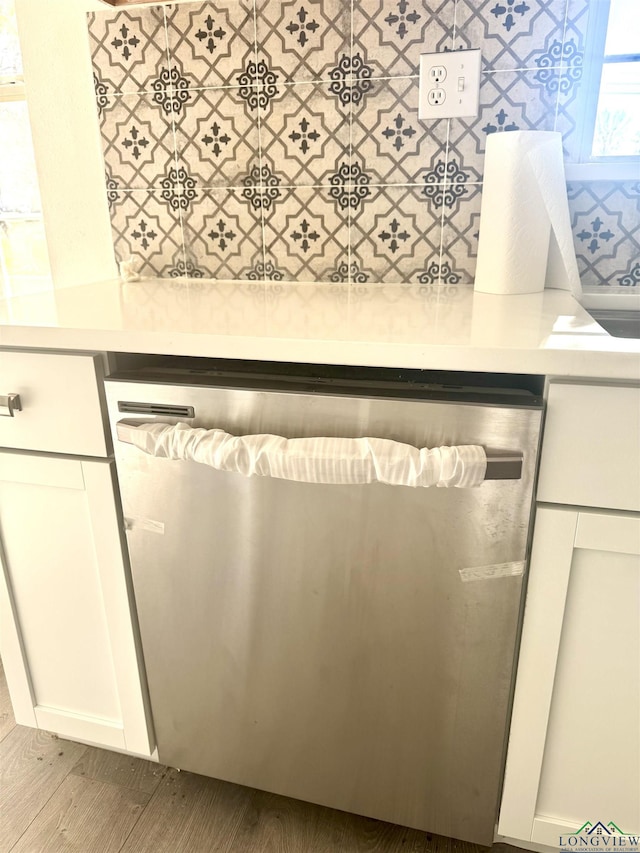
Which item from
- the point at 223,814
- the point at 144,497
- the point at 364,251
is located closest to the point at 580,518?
the point at 144,497

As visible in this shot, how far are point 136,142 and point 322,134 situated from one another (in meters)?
0.44

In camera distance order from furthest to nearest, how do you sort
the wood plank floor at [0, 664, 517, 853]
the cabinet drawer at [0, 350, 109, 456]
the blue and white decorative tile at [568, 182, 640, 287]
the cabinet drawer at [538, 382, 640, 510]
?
the blue and white decorative tile at [568, 182, 640, 287], the wood plank floor at [0, 664, 517, 853], the cabinet drawer at [0, 350, 109, 456], the cabinet drawer at [538, 382, 640, 510]

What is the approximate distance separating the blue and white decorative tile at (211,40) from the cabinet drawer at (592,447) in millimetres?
1013

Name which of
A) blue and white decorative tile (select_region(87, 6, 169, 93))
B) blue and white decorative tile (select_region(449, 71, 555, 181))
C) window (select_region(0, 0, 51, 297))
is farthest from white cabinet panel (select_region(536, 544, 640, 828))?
window (select_region(0, 0, 51, 297))

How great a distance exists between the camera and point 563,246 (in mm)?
1089

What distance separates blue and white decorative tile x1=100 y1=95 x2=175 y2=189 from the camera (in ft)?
4.40

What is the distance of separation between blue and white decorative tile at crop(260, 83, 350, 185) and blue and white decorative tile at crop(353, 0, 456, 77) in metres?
0.11

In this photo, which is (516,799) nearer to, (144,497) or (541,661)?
(541,661)

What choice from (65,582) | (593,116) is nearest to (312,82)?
(593,116)

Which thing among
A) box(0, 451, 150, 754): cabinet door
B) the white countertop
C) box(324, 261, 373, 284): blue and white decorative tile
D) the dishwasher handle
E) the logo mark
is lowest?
the logo mark

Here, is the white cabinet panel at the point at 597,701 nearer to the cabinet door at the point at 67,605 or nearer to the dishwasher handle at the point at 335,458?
the dishwasher handle at the point at 335,458

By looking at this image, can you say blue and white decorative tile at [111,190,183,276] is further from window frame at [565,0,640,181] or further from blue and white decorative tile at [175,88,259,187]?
window frame at [565,0,640,181]

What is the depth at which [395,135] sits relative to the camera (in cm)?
122

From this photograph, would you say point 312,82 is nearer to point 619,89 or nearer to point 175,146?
point 175,146
